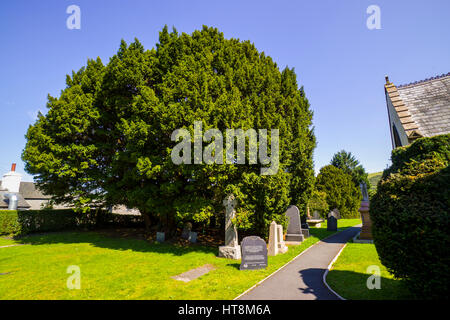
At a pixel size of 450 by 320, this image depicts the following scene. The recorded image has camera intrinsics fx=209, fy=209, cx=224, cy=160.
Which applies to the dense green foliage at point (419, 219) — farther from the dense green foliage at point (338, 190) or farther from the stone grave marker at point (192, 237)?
the dense green foliage at point (338, 190)

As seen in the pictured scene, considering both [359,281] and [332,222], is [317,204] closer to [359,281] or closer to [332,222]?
[332,222]

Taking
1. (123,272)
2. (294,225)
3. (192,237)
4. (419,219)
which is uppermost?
(419,219)

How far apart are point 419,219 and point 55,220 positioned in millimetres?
30444

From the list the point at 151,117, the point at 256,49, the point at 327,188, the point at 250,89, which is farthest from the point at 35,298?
the point at 327,188

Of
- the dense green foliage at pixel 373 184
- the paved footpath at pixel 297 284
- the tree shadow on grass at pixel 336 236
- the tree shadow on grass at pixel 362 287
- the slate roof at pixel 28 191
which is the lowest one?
the tree shadow on grass at pixel 336 236

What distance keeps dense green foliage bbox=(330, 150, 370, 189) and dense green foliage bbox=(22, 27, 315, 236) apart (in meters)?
40.3

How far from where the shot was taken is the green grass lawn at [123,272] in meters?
7.12

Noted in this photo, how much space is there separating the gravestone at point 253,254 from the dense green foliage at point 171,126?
2374mm

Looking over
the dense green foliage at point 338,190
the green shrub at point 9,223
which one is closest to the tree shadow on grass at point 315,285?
the green shrub at point 9,223

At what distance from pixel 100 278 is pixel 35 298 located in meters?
2.18

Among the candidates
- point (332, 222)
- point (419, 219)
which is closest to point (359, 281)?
point (419, 219)

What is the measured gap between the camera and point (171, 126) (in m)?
13.2

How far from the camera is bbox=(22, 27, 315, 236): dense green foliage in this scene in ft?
42.3

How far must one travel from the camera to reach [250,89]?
626 inches
